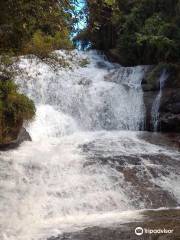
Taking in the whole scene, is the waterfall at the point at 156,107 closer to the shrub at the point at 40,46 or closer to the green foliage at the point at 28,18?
the shrub at the point at 40,46

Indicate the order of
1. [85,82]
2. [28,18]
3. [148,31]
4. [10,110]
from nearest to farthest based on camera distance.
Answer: [28,18]
[10,110]
[85,82]
[148,31]

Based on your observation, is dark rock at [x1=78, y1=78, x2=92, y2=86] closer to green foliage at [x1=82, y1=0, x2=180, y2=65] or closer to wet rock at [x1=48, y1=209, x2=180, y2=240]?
green foliage at [x1=82, y1=0, x2=180, y2=65]

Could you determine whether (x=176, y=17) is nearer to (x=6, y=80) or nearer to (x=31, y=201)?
(x=6, y=80)

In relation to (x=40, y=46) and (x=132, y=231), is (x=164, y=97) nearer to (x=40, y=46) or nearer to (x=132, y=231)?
(x=40, y=46)

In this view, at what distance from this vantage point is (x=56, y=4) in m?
6.45

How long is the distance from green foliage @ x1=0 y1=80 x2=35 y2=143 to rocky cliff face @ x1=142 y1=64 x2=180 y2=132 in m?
4.71

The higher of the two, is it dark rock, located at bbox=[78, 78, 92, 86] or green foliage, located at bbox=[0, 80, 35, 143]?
dark rock, located at bbox=[78, 78, 92, 86]

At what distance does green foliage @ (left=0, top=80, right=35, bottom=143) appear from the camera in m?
12.9

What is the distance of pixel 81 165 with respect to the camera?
10609 mm

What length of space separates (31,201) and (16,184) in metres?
0.85

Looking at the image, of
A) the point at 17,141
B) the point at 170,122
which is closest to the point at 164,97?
the point at 170,122

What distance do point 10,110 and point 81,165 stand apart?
3.75 m

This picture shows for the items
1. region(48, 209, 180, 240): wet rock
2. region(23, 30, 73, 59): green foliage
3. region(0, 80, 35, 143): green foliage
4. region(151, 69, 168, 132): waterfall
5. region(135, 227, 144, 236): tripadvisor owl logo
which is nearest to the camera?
region(48, 209, 180, 240): wet rock

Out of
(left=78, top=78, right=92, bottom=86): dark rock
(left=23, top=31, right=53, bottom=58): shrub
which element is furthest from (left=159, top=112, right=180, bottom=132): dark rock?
(left=23, top=31, right=53, bottom=58): shrub
